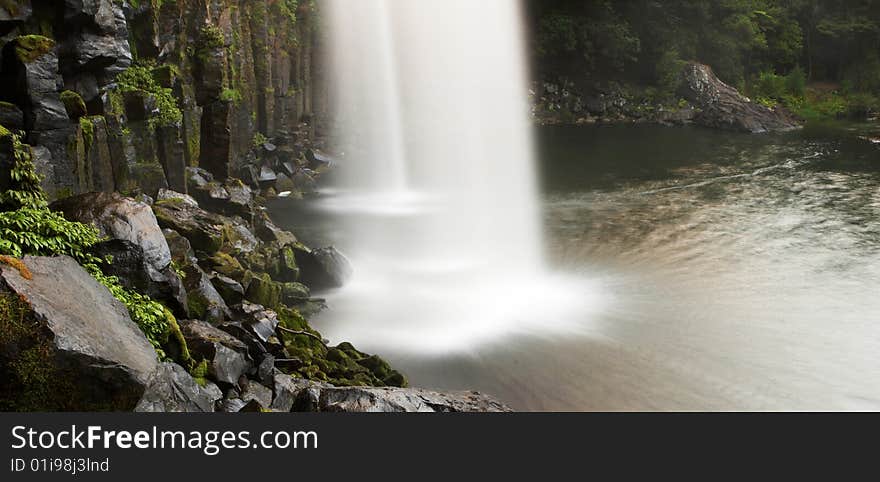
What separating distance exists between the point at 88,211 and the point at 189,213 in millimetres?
5163

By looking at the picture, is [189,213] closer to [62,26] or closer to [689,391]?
[62,26]

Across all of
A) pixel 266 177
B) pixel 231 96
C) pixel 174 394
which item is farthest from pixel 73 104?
pixel 266 177

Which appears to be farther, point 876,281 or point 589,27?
point 589,27

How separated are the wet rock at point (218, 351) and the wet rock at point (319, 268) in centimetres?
716

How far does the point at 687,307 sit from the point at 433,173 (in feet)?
65.8

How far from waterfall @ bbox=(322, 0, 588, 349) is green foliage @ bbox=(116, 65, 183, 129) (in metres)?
6.22

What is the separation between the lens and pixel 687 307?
660 inches

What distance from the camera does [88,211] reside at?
11.1 meters

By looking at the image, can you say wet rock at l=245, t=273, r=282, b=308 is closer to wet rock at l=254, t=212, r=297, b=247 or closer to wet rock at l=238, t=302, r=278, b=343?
wet rock at l=238, t=302, r=278, b=343

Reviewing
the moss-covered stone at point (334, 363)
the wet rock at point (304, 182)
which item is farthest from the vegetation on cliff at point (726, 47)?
the moss-covered stone at point (334, 363)

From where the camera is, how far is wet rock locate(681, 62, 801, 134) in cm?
5106

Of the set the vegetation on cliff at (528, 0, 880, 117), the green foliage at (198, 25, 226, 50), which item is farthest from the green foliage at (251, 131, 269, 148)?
the vegetation on cliff at (528, 0, 880, 117)

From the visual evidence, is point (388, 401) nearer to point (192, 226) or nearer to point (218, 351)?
point (218, 351)

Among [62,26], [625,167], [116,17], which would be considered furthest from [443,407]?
[625,167]
